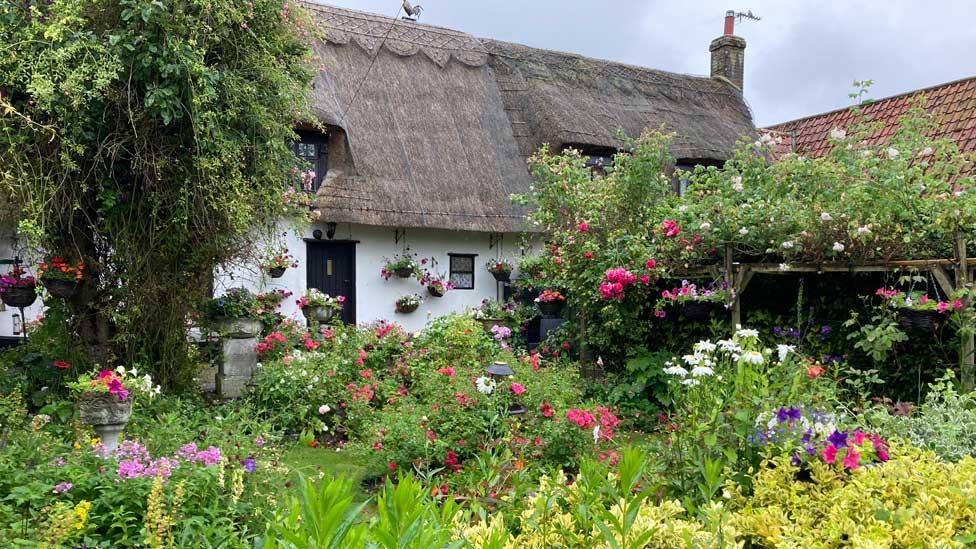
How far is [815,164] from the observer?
21.3ft

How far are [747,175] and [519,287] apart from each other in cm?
531

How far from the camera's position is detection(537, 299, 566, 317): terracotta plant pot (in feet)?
32.6

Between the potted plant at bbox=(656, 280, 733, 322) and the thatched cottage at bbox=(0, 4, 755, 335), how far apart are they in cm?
516

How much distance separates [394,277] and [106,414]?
25.2ft

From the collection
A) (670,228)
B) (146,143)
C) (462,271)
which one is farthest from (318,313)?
(670,228)

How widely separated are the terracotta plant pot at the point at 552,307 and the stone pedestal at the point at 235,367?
14.3ft

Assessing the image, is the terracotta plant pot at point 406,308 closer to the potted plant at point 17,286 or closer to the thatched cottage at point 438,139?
the thatched cottage at point 438,139

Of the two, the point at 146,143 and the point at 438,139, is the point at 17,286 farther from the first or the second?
the point at 438,139

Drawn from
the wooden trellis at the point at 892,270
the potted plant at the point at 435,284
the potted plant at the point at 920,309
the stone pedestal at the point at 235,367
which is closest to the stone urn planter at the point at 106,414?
the stone pedestal at the point at 235,367

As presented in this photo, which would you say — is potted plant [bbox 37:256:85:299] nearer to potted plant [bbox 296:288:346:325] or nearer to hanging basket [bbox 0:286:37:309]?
hanging basket [bbox 0:286:37:309]

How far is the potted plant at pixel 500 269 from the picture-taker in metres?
12.2

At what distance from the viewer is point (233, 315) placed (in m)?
7.04

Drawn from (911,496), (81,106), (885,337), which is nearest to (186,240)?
(81,106)

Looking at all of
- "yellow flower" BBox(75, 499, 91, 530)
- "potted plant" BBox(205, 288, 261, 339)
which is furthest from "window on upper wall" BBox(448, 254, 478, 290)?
"yellow flower" BBox(75, 499, 91, 530)
